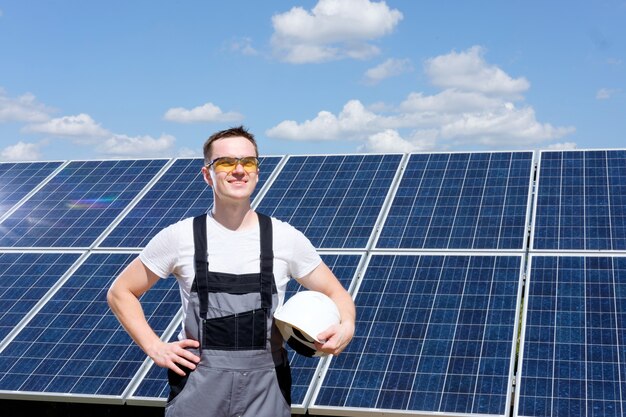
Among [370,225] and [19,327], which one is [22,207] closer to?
[19,327]

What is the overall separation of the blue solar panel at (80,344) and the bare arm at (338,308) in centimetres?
644

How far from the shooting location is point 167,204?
15.1 meters

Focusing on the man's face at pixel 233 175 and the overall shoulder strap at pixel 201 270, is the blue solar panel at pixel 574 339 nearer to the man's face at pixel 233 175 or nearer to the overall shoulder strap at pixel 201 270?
the overall shoulder strap at pixel 201 270

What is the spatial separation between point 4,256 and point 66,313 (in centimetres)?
262

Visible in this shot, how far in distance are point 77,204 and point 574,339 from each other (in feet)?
30.5

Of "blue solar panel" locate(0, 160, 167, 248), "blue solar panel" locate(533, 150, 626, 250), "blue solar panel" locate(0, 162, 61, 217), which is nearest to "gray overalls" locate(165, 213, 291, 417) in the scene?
"blue solar panel" locate(533, 150, 626, 250)

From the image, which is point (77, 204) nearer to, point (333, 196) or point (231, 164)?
point (333, 196)

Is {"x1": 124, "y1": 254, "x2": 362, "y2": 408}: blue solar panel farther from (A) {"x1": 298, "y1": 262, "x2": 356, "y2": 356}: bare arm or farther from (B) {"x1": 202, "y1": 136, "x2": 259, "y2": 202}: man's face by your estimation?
(B) {"x1": 202, "y1": 136, "x2": 259, "y2": 202}: man's face

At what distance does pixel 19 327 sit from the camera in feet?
41.6

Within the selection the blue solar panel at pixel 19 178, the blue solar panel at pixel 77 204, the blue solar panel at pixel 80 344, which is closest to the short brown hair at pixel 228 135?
the blue solar panel at pixel 80 344

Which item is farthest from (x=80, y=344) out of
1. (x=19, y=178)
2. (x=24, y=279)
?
(x=19, y=178)

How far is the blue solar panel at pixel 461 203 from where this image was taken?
12773 millimetres

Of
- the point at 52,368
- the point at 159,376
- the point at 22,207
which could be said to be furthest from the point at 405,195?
the point at 22,207

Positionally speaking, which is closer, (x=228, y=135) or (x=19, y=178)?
(x=228, y=135)
